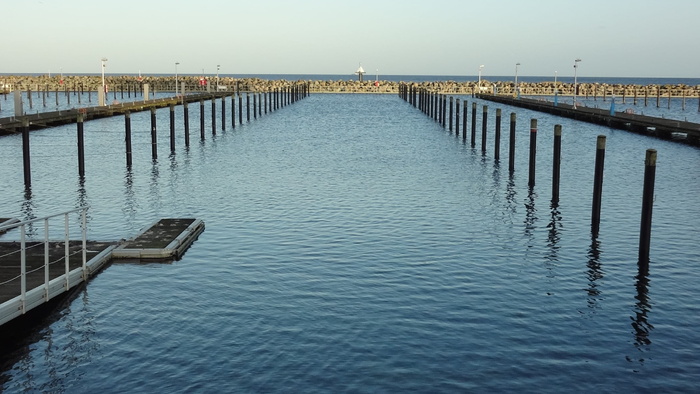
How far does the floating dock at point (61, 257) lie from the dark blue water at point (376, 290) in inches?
22.4

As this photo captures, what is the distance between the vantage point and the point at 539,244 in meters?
24.2

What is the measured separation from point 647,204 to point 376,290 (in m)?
7.31

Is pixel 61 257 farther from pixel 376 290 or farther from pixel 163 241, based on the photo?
pixel 376 290

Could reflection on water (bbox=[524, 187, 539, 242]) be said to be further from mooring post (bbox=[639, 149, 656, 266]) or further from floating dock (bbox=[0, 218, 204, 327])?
floating dock (bbox=[0, 218, 204, 327])

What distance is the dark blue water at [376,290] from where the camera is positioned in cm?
1355

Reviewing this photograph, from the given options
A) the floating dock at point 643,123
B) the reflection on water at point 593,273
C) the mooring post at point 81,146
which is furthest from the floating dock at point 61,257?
the floating dock at point 643,123

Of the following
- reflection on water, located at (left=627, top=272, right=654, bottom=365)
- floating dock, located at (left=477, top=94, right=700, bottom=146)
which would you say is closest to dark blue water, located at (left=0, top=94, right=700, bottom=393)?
reflection on water, located at (left=627, top=272, right=654, bottom=365)

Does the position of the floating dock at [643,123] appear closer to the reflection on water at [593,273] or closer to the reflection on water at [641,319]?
the reflection on water at [593,273]

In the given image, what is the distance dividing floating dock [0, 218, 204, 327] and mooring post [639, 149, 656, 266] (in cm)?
1196

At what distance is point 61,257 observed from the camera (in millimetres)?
18922

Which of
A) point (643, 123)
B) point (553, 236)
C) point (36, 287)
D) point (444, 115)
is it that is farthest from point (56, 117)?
point (36, 287)

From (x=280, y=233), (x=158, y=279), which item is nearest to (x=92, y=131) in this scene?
(x=280, y=233)

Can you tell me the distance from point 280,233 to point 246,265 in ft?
14.0

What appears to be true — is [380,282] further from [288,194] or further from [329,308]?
[288,194]
